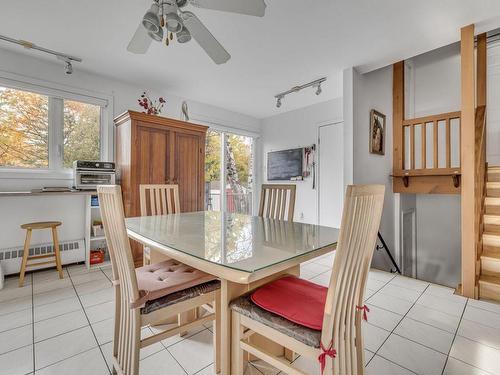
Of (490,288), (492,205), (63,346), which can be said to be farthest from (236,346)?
(492,205)

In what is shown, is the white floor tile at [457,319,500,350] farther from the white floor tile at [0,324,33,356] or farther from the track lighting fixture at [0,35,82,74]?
the track lighting fixture at [0,35,82,74]

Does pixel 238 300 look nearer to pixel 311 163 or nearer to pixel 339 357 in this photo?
pixel 339 357

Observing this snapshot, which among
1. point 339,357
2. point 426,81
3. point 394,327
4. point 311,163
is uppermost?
point 426,81

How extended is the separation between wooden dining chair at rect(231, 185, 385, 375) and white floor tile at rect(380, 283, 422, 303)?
1.45 metres

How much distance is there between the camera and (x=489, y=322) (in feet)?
6.19

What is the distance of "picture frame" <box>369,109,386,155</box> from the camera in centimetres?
336

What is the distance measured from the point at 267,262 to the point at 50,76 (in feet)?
11.5

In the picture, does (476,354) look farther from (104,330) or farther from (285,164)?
(285,164)

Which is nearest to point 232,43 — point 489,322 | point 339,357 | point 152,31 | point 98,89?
point 152,31

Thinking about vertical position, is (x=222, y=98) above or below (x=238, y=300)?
above

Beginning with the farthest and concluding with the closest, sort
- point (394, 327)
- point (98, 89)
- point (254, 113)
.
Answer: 1. point (254, 113)
2. point (98, 89)
3. point (394, 327)

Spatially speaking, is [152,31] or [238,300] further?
[152,31]

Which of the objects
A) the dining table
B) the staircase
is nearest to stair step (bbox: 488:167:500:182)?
the staircase

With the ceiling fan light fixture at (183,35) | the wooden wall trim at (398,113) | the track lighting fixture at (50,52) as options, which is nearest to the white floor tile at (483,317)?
the wooden wall trim at (398,113)
